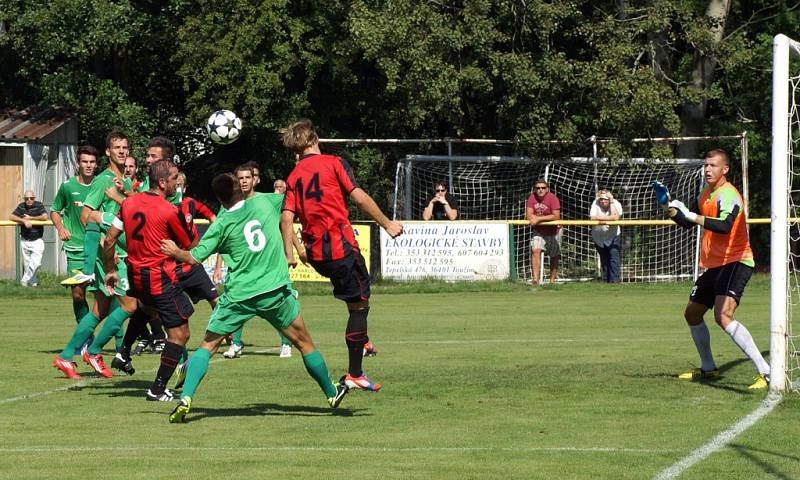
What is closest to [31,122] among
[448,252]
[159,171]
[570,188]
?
[448,252]

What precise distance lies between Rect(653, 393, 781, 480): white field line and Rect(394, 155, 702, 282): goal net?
16.8 meters

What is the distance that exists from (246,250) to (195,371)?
0.95m

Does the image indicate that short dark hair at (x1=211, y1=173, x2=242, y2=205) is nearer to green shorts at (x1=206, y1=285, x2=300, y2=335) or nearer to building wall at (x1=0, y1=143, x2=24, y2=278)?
green shorts at (x1=206, y1=285, x2=300, y2=335)

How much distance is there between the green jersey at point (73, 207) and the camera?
14.0 meters

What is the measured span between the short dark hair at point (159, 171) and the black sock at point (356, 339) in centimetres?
188

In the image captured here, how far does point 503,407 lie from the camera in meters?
10.2

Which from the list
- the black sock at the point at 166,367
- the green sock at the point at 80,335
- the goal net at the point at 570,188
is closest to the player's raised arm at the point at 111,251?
the black sock at the point at 166,367

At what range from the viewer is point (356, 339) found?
10.5 metres

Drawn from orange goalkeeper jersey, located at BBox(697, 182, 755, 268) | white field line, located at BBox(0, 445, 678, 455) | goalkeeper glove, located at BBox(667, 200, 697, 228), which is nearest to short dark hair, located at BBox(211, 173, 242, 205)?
white field line, located at BBox(0, 445, 678, 455)

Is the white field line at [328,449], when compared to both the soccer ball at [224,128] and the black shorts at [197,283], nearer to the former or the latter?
the black shorts at [197,283]

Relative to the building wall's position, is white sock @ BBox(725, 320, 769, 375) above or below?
below

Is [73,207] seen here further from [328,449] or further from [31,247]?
[31,247]

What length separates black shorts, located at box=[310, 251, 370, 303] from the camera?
10352 millimetres

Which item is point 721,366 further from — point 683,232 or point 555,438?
point 683,232
